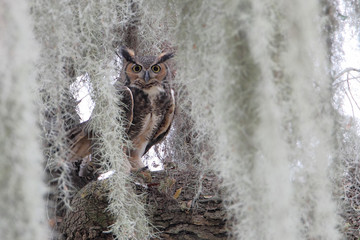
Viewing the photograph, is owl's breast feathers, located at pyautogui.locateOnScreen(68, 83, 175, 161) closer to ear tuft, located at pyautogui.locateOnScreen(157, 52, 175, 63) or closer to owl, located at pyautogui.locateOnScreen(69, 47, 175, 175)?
owl, located at pyautogui.locateOnScreen(69, 47, 175, 175)

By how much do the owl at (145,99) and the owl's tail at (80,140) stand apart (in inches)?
11.9

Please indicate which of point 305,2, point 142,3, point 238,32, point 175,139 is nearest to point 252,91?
point 238,32

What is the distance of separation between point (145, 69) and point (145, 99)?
0.50ft

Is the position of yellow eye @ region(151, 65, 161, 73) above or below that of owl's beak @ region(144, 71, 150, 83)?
above

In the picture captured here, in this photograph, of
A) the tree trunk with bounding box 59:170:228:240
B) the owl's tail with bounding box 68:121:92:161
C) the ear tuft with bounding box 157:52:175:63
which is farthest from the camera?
the ear tuft with bounding box 157:52:175:63

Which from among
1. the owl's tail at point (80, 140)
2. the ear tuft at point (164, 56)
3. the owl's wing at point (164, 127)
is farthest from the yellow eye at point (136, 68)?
the owl's tail at point (80, 140)

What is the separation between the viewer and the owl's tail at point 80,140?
1.97m

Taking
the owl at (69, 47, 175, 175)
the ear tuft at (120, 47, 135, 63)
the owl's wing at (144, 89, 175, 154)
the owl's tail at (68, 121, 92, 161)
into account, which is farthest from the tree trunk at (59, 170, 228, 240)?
the ear tuft at (120, 47, 135, 63)

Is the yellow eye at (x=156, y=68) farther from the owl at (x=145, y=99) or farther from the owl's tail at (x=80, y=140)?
the owl's tail at (x=80, y=140)

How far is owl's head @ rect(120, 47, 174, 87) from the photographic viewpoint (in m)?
→ 2.43

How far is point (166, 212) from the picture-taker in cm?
189

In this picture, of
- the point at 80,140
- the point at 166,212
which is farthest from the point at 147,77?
the point at 166,212

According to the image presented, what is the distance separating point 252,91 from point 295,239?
0.35 m

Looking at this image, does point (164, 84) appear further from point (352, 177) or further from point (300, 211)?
point (300, 211)
